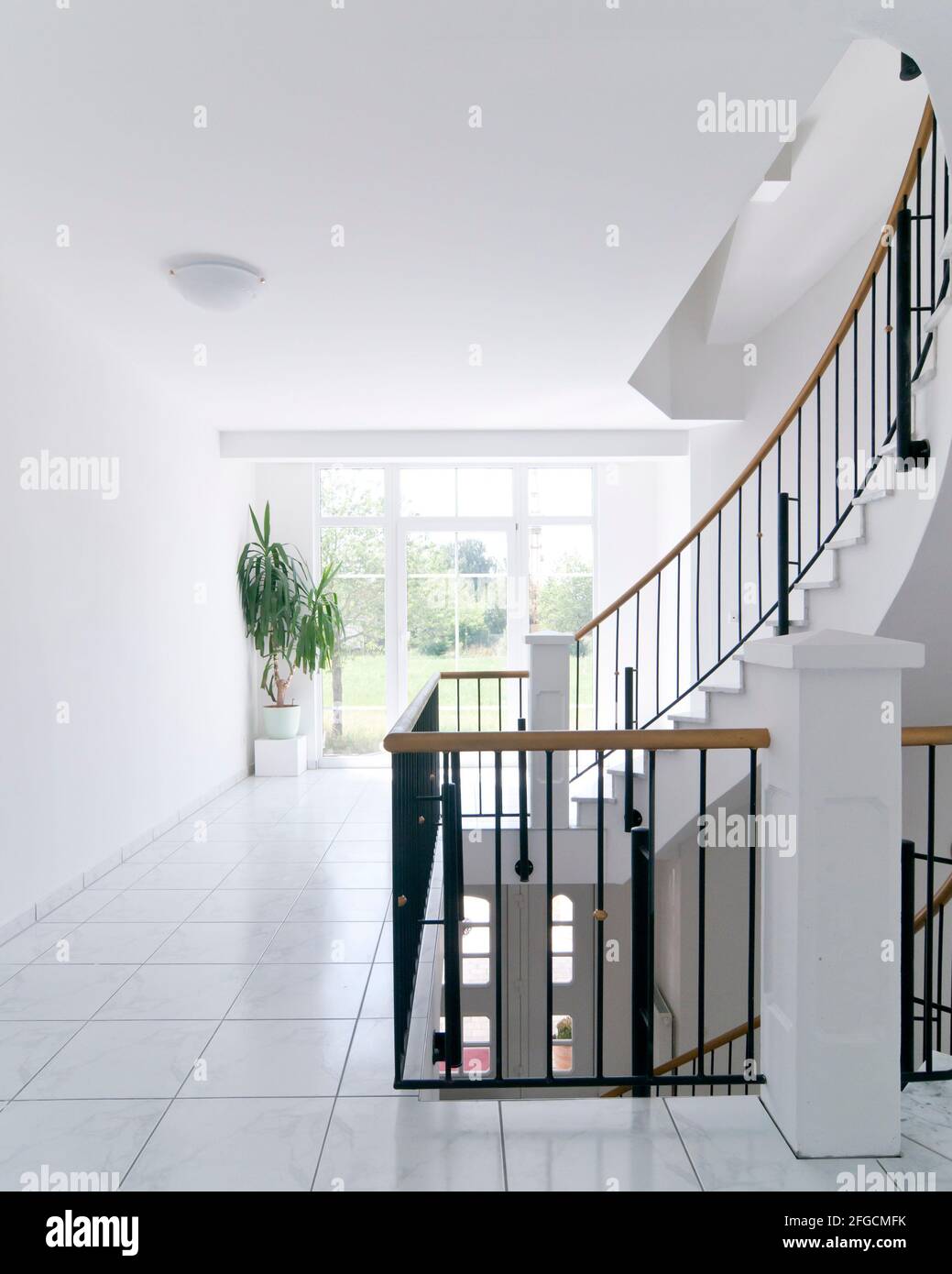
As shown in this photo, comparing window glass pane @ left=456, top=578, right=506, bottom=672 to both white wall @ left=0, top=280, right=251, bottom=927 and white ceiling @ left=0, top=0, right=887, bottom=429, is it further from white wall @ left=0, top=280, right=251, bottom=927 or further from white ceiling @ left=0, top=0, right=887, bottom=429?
white ceiling @ left=0, top=0, right=887, bottom=429

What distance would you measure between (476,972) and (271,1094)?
167 inches

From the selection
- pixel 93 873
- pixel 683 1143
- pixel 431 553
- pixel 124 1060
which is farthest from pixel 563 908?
pixel 683 1143

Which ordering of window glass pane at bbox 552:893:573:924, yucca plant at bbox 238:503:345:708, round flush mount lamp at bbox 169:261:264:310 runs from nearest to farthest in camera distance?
round flush mount lamp at bbox 169:261:264:310 → window glass pane at bbox 552:893:573:924 → yucca plant at bbox 238:503:345:708

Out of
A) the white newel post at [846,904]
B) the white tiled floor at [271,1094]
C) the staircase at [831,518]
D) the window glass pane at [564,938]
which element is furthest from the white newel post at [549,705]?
the white newel post at [846,904]

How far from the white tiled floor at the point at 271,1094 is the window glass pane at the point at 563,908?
7.85ft

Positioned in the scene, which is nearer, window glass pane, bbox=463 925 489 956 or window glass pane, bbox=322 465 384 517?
window glass pane, bbox=463 925 489 956

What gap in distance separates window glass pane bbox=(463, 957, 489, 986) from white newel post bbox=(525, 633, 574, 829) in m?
2.06

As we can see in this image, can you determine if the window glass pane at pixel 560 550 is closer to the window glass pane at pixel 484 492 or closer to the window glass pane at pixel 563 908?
the window glass pane at pixel 484 492

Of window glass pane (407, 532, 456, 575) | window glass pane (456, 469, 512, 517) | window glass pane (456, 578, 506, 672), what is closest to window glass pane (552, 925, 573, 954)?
window glass pane (456, 578, 506, 672)

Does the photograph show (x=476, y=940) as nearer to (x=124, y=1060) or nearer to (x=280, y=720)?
(x=280, y=720)

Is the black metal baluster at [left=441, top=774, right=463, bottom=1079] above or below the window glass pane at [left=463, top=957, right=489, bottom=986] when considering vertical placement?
above

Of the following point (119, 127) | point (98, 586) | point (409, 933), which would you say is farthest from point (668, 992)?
point (119, 127)

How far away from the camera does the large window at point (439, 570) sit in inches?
316

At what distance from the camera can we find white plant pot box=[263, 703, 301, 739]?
738 cm
